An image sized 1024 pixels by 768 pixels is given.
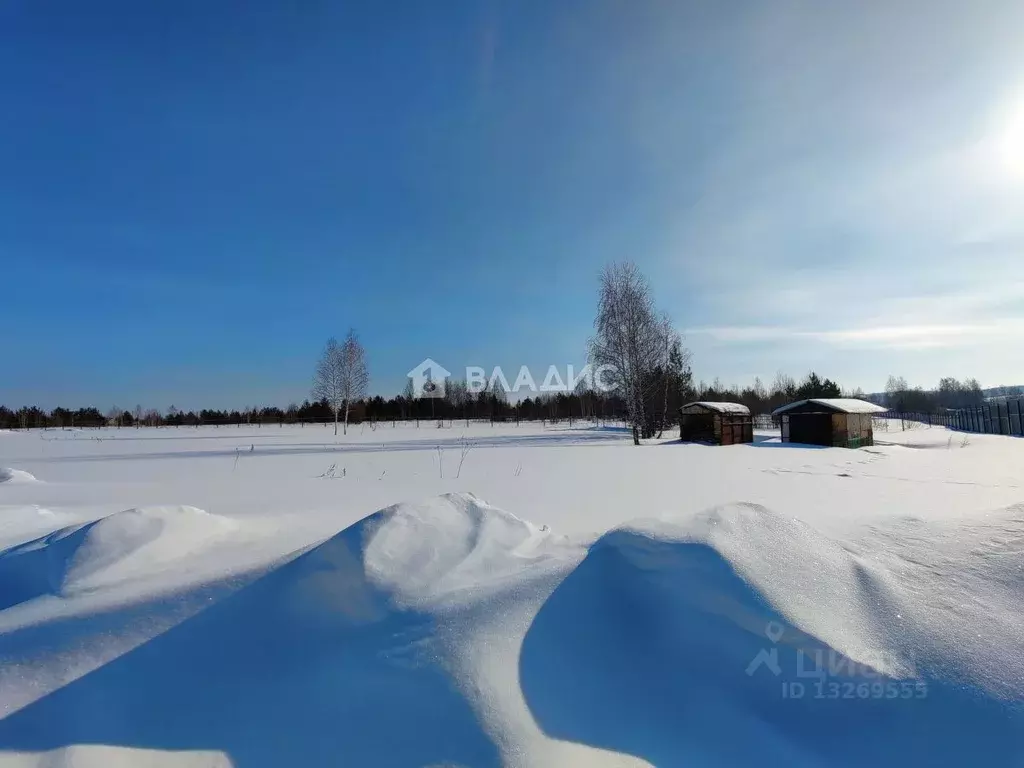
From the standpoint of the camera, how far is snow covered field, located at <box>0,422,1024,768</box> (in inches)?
69.0

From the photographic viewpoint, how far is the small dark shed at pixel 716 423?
21.5 meters

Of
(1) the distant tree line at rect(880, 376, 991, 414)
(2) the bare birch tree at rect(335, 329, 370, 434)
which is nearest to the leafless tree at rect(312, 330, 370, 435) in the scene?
(2) the bare birch tree at rect(335, 329, 370, 434)

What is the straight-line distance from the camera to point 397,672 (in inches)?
77.8

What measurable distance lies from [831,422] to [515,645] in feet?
72.3

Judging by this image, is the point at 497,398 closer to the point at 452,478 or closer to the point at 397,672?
the point at 452,478

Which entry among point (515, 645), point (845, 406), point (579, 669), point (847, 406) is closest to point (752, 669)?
point (579, 669)

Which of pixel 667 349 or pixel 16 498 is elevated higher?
pixel 667 349

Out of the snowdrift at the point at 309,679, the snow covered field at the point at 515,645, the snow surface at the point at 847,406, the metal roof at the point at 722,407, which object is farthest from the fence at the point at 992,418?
the snowdrift at the point at 309,679

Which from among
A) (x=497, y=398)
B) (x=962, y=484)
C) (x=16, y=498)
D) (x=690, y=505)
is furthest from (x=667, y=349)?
(x=497, y=398)

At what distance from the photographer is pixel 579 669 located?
2.11 meters

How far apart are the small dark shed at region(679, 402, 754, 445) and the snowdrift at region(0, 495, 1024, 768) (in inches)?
786

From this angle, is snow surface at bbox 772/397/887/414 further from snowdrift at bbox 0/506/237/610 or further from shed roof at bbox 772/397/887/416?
snowdrift at bbox 0/506/237/610

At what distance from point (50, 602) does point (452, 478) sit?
641 centimetres

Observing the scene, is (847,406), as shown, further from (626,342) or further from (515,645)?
(515,645)
